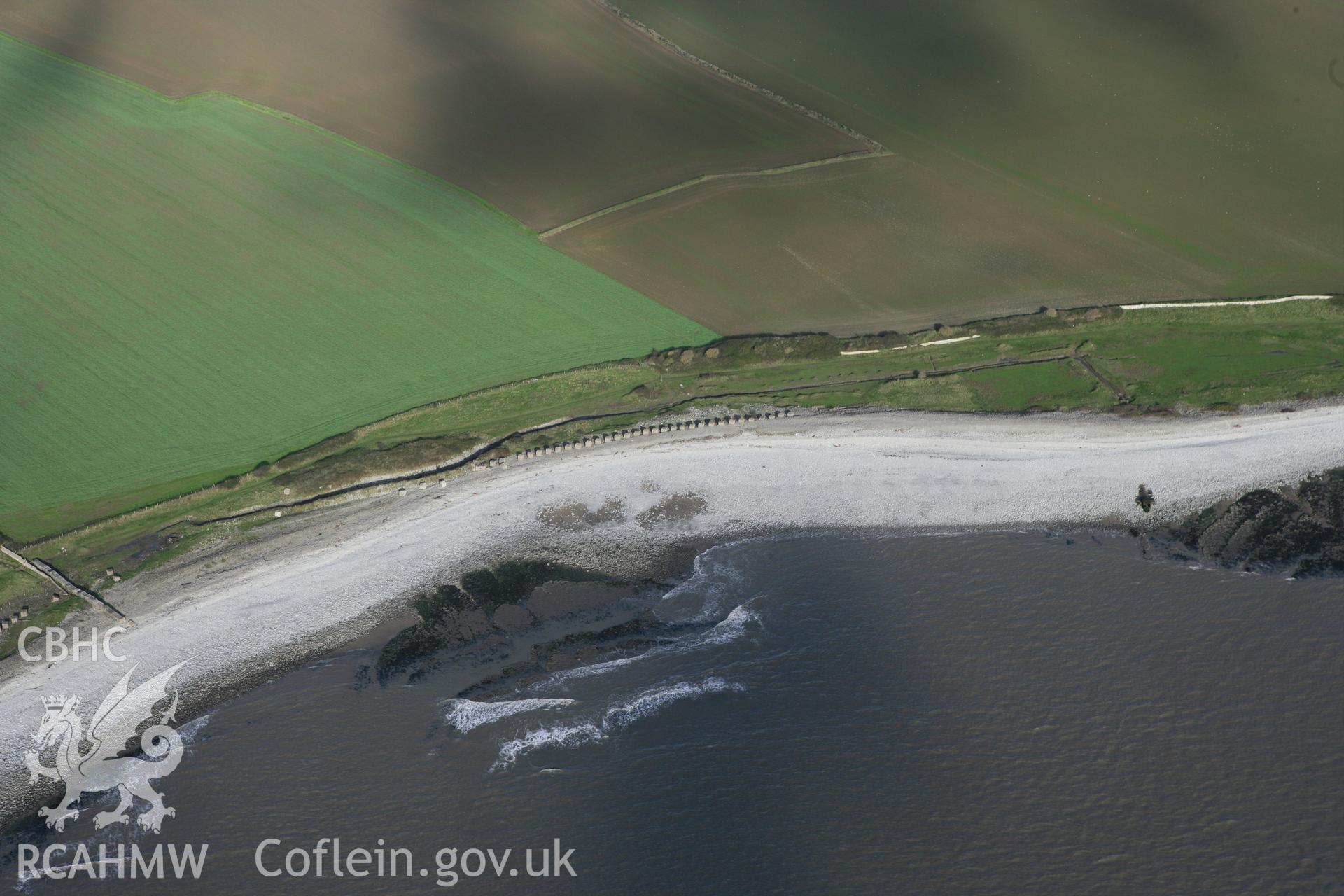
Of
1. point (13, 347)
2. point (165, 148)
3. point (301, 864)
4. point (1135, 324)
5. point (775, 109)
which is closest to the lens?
point (301, 864)

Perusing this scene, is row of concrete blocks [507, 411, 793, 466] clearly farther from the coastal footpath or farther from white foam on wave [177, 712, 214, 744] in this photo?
white foam on wave [177, 712, 214, 744]

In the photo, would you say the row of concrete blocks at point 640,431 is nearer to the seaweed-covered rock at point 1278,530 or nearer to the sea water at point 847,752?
the sea water at point 847,752

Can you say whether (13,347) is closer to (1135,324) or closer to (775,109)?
(775,109)

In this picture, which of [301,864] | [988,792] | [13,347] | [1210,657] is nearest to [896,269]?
[1210,657]

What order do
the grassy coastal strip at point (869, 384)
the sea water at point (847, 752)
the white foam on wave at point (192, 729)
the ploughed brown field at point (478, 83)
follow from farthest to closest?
1. the ploughed brown field at point (478, 83)
2. the grassy coastal strip at point (869, 384)
3. the white foam on wave at point (192, 729)
4. the sea water at point (847, 752)

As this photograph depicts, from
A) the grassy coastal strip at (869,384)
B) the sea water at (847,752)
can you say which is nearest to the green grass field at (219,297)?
the grassy coastal strip at (869,384)

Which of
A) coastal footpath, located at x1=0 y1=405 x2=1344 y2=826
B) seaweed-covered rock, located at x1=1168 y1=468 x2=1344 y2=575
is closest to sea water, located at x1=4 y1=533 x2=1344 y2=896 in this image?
seaweed-covered rock, located at x1=1168 y1=468 x2=1344 y2=575

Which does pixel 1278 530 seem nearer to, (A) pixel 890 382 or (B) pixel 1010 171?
(A) pixel 890 382

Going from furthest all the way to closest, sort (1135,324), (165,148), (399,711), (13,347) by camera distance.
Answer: (165,148), (1135,324), (13,347), (399,711)
